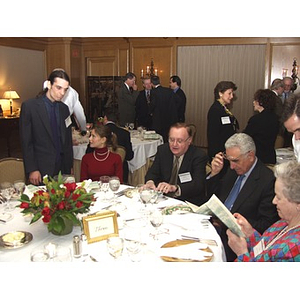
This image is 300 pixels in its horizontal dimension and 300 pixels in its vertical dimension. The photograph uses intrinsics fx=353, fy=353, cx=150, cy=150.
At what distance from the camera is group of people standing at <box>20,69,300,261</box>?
5.79ft

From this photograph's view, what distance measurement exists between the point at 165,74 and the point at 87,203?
7662 millimetres

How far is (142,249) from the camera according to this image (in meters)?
1.77

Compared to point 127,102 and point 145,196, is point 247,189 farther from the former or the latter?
point 127,102

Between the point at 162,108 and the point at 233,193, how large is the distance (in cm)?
422

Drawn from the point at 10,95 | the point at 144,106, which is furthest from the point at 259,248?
the point at 10,95

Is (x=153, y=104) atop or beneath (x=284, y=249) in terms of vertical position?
atop

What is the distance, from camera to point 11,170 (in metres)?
3.42

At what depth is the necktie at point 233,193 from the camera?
2.68 meters

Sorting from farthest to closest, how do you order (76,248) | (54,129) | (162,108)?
(162,108), (54,129), (76,248)

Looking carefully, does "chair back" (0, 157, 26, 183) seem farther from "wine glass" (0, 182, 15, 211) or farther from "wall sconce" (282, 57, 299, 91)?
"wall sconce" (282, 57, 299, 91)

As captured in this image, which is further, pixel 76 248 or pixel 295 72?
pixel 295 72

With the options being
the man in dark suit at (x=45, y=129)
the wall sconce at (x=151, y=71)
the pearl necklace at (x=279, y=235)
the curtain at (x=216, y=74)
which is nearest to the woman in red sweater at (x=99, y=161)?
the man in dark suit at (x=45, y=129)

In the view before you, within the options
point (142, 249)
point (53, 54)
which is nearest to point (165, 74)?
point (53, 54)
